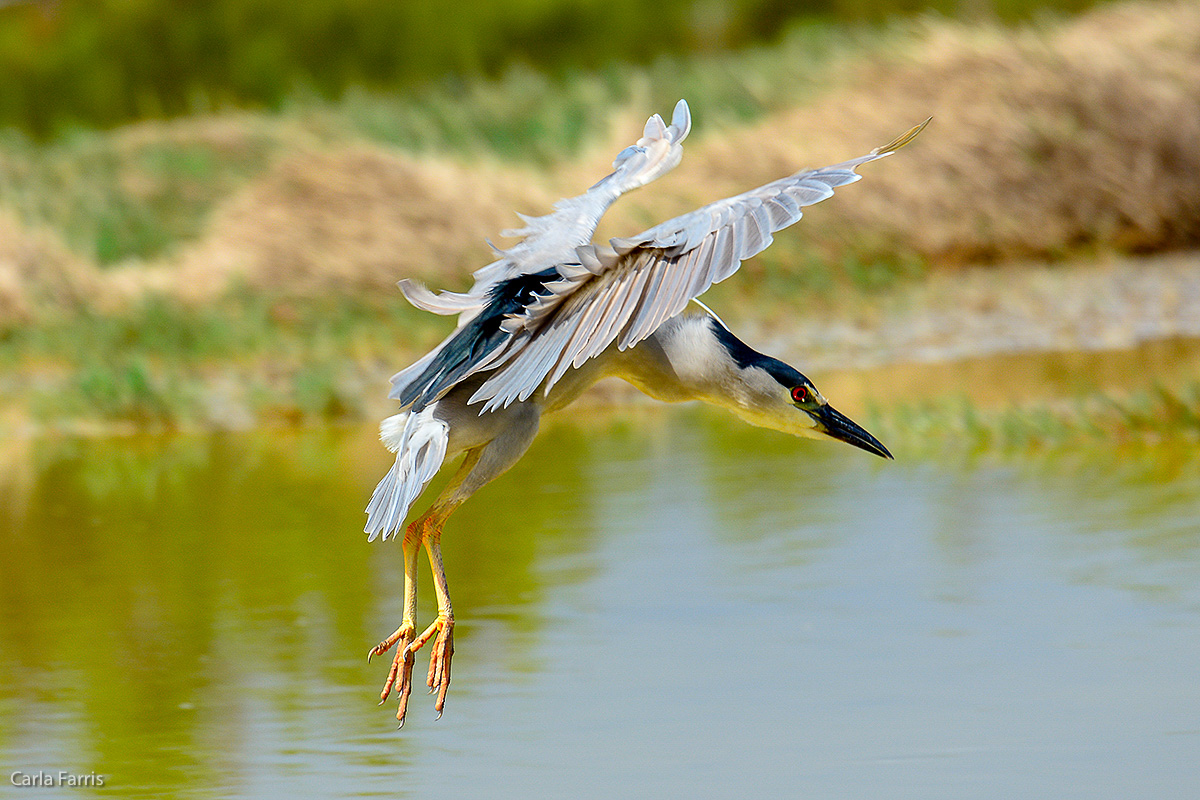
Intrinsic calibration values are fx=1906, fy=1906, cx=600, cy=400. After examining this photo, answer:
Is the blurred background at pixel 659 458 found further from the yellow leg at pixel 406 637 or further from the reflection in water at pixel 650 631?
the yellow leg at pixel 406 637

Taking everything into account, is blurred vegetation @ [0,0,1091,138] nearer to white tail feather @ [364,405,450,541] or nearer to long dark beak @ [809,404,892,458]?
long dark beak @ [809,404,892,458]

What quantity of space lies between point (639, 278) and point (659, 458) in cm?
378

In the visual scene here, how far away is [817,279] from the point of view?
10.9 meters

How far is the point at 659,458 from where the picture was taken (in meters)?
7.14

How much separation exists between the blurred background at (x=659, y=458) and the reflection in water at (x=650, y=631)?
0.02m

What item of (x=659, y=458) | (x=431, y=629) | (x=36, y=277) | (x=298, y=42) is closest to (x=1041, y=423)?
(x=659, y=458)

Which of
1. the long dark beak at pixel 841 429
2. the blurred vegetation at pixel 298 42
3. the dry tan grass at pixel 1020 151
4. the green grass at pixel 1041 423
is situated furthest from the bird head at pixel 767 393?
the blurred vegetation at pixel 298 42

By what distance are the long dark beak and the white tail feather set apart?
775 mm

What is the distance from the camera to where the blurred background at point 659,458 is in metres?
3.91

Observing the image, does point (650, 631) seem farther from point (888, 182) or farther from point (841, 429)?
point (888, 182)

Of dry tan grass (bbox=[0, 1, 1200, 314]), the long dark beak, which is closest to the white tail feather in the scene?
the long dark beak

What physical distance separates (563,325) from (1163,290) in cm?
757

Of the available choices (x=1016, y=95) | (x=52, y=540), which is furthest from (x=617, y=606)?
(x=1016, y=95)

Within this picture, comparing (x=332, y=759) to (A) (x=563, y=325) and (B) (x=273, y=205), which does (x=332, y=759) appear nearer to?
(A) (x=563, y=325)
